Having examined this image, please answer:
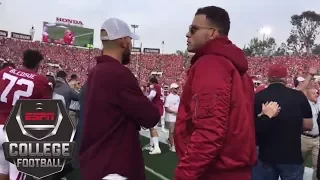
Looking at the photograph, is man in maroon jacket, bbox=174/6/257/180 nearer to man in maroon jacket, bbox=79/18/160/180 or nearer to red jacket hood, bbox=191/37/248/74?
red jacket hood, bbox=191/37/248/74

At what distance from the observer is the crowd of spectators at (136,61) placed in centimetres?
4216

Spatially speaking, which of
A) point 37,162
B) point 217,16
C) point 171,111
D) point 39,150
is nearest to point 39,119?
point 39,150

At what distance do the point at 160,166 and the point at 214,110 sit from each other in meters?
6.33

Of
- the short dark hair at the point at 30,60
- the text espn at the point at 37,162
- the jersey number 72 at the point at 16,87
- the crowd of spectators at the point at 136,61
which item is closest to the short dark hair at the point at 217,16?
the text espn at the point at 37,162

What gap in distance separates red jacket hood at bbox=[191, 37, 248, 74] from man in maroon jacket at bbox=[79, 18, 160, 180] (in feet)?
1.67

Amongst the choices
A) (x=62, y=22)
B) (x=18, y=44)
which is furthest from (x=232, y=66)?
(x=62, y=22)

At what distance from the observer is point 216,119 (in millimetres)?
2219

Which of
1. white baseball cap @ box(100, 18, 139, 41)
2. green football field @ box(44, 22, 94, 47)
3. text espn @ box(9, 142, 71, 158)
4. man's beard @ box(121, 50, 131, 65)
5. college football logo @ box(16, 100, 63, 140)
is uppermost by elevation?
green football field @ box(44, 22, 94, 47)

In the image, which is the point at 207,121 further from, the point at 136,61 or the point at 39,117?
the point at 136,61

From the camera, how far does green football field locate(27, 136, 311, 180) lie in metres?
7.31

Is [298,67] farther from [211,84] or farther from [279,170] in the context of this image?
[211,84]

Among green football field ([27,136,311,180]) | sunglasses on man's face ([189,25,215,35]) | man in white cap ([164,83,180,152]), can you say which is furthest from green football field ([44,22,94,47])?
sunglasses on man's face ([189,25,215,35])

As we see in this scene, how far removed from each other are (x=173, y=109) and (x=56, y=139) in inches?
273

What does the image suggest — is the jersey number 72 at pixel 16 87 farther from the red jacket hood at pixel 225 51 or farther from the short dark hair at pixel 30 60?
the red jacket hood at pixel 225 51
